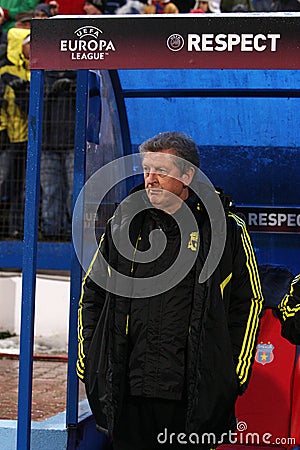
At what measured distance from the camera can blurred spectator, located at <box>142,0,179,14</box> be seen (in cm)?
1004

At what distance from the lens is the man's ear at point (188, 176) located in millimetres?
3904

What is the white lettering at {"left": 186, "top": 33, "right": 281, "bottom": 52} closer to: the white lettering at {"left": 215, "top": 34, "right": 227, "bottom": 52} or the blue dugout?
the white lettering at {"left": 215, "top": 34, "right": 227, "bottom": 52}

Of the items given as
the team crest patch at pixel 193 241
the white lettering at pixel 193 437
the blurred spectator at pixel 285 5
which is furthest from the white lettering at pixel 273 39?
the blurred spectator at pixel 285 5

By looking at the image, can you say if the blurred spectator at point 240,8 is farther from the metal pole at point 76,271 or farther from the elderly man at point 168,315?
the elderly man at point 168,315

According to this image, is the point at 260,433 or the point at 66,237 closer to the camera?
the point at 260,433

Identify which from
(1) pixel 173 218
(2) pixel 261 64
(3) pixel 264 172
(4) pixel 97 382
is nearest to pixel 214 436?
(4) pixel 97 382

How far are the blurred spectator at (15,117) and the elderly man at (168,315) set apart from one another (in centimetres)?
564

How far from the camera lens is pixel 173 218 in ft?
12.6

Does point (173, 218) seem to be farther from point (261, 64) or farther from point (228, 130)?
point (228, 130)

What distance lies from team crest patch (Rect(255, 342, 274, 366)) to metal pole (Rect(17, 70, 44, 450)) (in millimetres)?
1319

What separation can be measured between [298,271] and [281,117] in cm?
95

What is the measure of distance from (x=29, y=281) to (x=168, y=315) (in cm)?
88

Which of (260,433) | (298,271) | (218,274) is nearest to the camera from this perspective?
(218,274)

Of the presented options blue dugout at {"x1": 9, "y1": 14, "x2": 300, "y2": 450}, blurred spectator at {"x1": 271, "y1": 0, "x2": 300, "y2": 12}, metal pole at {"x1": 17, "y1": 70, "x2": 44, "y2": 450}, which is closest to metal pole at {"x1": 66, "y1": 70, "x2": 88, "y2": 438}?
blue dugout at {"x1": 9, "y1": 14, "x2": 300, "y2": 450}
